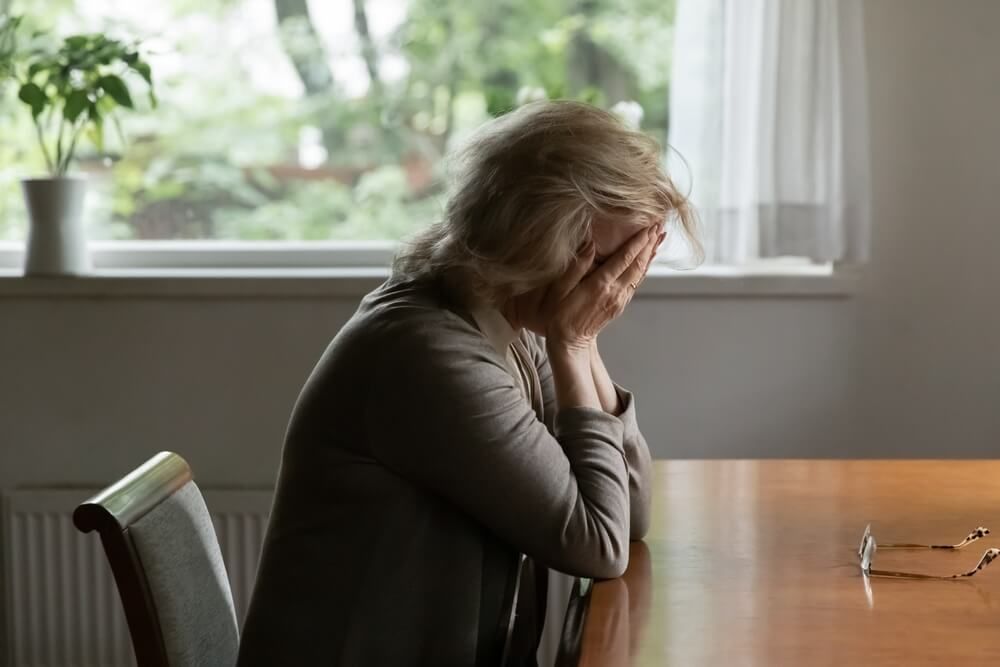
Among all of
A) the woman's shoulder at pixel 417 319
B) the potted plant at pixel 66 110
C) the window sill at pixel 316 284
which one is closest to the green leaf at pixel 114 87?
the potted plant at pixel 66 110

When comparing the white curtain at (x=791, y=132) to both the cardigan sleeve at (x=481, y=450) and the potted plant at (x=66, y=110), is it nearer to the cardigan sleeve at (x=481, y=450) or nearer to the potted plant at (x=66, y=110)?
the potted plant at (x=66, y=110)

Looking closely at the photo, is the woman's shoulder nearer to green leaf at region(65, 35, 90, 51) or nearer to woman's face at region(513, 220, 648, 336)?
woman's face at region(513, 220, 648, 336)

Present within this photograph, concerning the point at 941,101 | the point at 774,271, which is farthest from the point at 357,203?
the point at 941,101

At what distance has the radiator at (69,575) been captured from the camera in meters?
2.64

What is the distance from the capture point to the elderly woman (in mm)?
1337

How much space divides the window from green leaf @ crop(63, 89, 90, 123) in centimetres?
29

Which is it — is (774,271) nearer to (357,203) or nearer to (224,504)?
(357,203)

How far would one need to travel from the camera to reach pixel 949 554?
4.70 feet

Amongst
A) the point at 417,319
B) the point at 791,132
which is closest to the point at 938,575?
the point at 417,319

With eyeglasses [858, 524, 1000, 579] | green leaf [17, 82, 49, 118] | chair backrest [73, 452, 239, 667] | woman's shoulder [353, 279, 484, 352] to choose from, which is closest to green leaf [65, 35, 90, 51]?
green leaf [17, 82, 49, 118]

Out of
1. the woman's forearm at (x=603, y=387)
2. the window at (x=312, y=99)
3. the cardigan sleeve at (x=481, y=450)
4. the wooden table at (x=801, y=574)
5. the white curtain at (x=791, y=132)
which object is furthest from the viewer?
the window at (x=312, y=99)

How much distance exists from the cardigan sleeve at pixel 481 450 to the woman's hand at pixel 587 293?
0.14 m

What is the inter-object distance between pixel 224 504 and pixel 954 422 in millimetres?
1488

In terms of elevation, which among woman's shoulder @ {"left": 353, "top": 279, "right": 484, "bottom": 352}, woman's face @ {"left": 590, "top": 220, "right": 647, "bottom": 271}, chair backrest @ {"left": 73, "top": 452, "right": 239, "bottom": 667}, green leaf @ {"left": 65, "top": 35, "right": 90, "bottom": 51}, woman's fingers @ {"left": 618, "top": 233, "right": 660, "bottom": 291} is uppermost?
green leaf @ {"left": 65, "top": 35, "right": 90, "bottom": 51}
